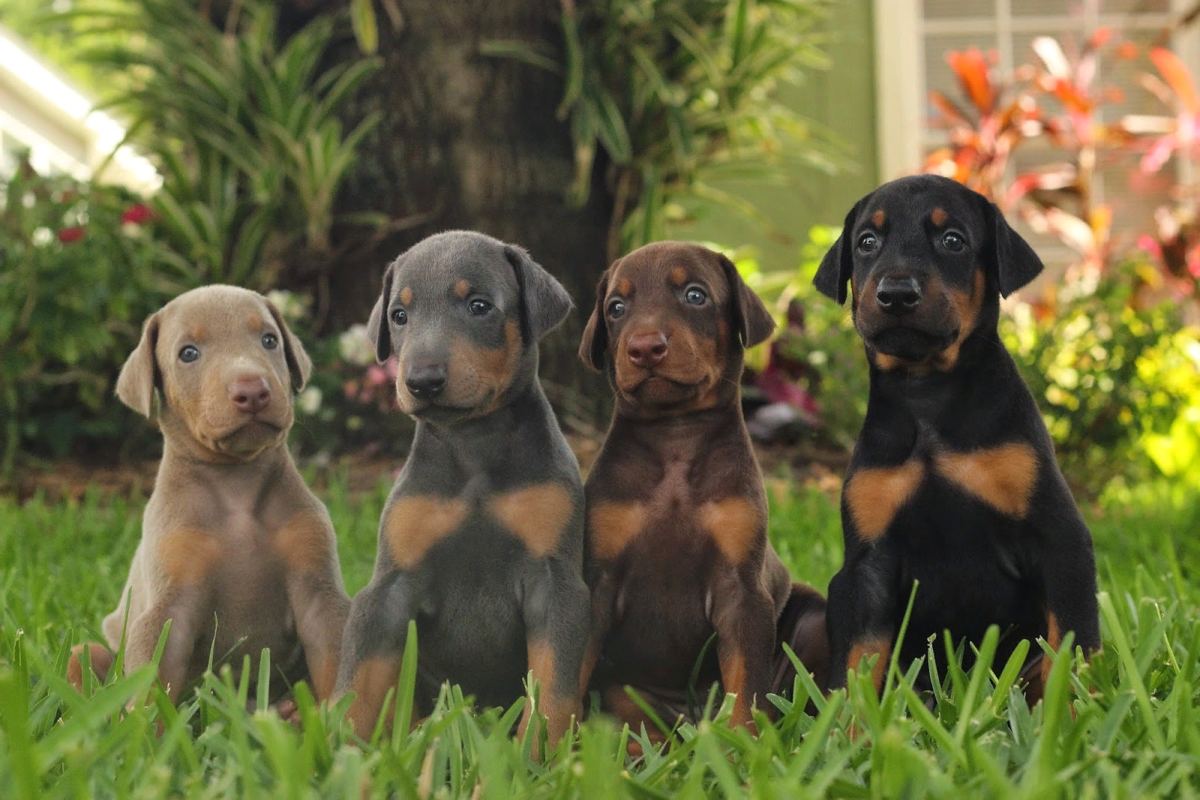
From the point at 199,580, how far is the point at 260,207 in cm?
425

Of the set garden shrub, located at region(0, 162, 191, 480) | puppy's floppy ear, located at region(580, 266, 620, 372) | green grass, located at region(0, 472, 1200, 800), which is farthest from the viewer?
garden shrub, located at region(0, 162, 191, 480)

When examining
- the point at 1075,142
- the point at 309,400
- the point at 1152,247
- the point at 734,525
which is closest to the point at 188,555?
the point at 734,525

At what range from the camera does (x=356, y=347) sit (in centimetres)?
596

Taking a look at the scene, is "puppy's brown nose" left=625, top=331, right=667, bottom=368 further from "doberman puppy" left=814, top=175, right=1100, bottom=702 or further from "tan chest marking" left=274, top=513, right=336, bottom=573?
"tan chest marking" left=274, top=513, right=336, bottom=573

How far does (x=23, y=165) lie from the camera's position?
643cm

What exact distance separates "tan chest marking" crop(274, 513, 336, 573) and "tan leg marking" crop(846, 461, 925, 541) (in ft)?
3.84

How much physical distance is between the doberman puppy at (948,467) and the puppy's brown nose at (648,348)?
42cm

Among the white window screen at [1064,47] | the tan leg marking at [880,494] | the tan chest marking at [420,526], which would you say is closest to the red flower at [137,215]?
the tan chest marking at [420,526]

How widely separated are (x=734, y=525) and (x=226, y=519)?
1.13m

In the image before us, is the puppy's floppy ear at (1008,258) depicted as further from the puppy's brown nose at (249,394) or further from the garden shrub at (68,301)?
the garden shrub at (68,301)

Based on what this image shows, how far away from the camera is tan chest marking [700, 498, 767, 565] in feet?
8.51

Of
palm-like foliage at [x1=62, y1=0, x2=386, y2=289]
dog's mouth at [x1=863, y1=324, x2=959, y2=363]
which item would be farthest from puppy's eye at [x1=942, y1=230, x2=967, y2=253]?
palm-like foliage at [x1=62, y1=0, x2=386, y2=289]

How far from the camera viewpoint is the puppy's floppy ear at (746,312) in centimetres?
272

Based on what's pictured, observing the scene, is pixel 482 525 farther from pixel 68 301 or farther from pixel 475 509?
pixel 68 301
